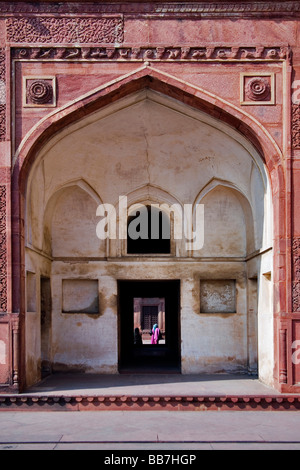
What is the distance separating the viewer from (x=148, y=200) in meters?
9.94

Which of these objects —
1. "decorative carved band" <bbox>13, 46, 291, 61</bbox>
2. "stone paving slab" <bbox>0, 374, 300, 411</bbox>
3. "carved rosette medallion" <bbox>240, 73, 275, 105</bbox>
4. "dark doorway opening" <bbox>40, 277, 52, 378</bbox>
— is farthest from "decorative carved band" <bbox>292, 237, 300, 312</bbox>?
"dark doorway opening" <bbox>40, 277, 52, 378</bbox>

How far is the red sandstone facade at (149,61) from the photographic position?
301 inches

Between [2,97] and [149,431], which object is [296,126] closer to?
[2,97]

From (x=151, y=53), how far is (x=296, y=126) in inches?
83.1

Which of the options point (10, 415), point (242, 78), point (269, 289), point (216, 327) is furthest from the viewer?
point (216, 327)

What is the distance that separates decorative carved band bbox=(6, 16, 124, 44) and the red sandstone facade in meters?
0.01

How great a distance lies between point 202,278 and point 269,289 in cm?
150

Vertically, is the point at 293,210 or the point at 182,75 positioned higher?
the point at 182,75

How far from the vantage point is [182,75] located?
777cm

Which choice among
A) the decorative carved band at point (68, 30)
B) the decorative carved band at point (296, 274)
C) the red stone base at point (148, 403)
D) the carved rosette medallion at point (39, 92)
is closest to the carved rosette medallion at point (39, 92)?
the carved rosette medallion at point (39, 92)

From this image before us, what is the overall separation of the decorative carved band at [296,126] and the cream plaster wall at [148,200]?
4.34 feet

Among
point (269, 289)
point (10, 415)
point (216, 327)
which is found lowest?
point (10, 415)

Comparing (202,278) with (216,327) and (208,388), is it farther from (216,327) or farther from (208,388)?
(208,388)

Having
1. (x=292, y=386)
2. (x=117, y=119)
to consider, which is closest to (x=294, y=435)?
(x=292, y=386)
